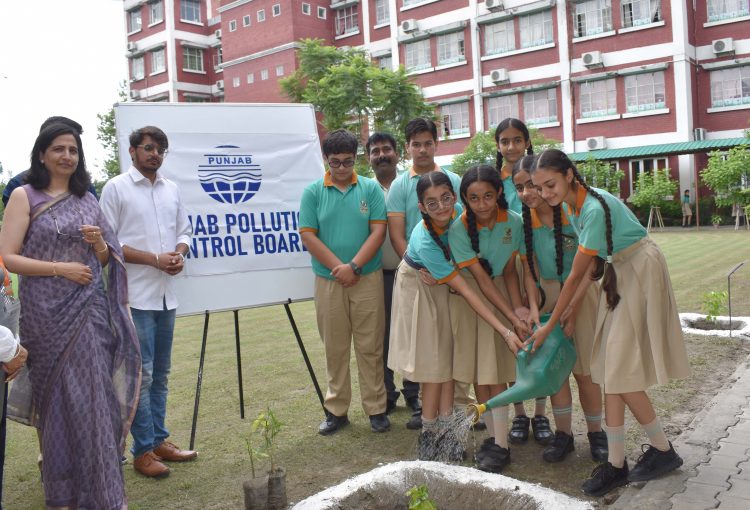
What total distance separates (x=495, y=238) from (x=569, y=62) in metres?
24.9

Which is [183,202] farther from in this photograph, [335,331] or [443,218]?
[443,218]

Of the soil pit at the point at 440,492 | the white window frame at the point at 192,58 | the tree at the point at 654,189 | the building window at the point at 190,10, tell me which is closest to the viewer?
the soil pit at the point at 440,492

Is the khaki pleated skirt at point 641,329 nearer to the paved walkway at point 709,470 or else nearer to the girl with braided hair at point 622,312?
the girl with braided hair at point 622,312

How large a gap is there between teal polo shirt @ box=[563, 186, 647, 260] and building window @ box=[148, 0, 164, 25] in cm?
4296

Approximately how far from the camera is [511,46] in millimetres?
27875

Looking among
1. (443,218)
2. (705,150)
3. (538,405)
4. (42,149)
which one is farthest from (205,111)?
(705,150)

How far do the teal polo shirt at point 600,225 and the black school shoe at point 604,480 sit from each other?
1013mm

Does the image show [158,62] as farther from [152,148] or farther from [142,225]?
[142,225]

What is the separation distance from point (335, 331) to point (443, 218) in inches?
47.7

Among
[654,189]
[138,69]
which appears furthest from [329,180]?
[138,69]

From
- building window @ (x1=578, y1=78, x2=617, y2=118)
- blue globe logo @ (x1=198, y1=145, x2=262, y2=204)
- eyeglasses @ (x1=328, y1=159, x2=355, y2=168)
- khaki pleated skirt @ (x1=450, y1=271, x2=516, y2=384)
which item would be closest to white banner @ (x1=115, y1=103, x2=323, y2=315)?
blue globe logo @ (x1=198, y1=145, x2=262, y2=204)

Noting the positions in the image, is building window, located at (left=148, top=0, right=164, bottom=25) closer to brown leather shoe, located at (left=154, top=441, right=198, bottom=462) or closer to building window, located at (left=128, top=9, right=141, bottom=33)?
building window, located at (left=128, top=9, right=141, bottom=33)

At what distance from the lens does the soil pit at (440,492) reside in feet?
9.81

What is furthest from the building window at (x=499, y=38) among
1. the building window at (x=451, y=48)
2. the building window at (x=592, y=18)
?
the building window at (x=592, y=18)
